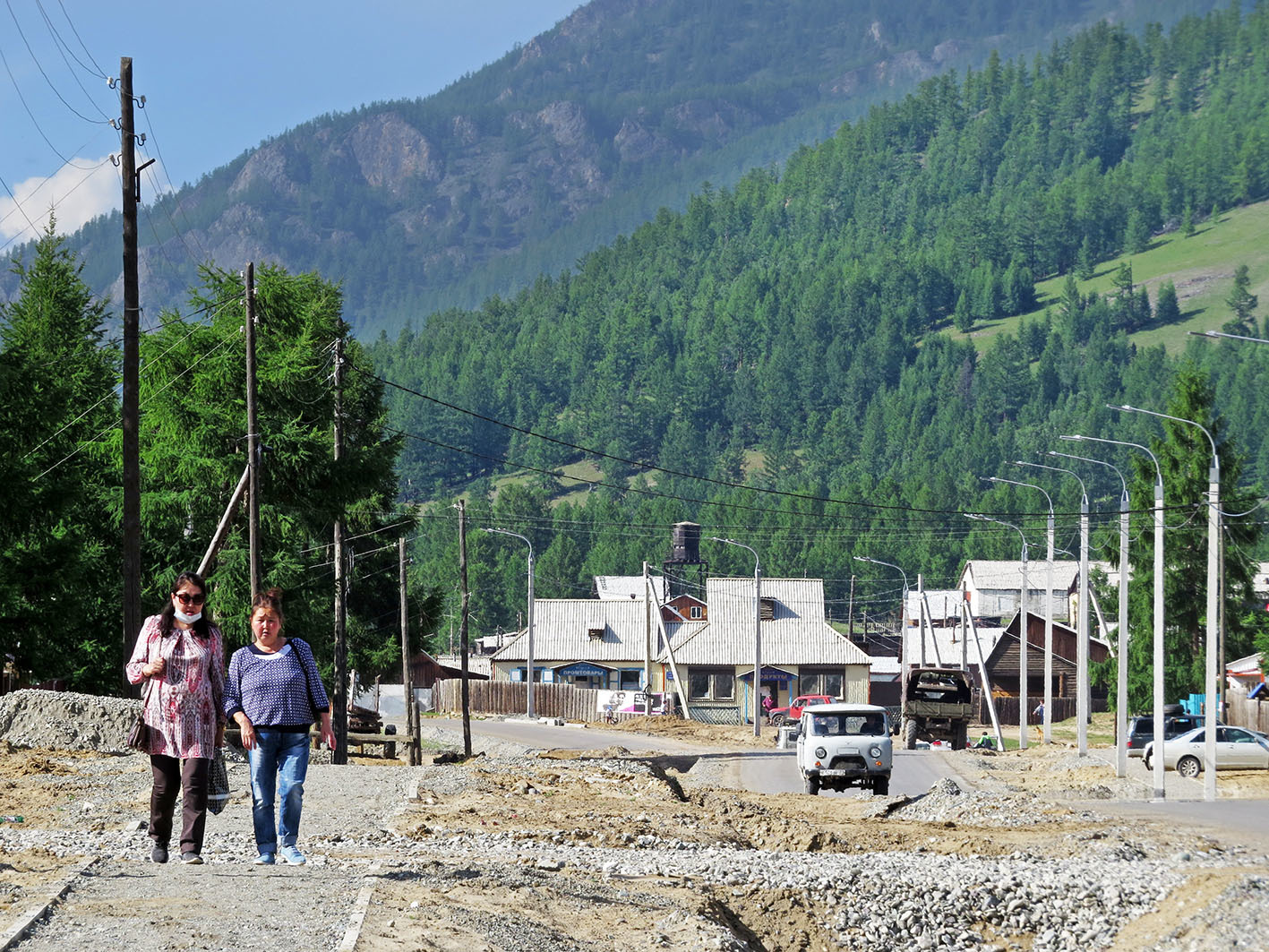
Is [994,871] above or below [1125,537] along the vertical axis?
below

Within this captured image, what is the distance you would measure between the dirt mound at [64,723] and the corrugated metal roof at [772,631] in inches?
2571

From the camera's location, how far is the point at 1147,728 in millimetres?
47406

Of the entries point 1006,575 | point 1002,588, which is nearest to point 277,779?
point 1002,588

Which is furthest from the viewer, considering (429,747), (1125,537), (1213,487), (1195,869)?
(429,747)

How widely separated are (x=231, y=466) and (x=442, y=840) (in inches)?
841

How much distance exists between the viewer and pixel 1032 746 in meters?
57.6

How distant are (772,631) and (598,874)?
76.7 meters

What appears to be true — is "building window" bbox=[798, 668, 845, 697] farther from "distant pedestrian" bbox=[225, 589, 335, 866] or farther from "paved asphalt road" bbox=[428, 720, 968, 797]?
"distant pedestrian" bbox=[225, 589, 335, 866]

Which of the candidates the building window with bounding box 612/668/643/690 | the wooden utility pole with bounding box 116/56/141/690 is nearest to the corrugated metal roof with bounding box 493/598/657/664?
the building window with bounding box 612/668/643/690

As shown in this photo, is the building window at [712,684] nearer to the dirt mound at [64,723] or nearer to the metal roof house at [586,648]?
the metal roof house at [586,648]

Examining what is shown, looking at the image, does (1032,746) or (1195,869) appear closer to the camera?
(1195,869)

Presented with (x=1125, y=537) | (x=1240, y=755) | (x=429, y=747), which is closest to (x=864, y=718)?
(x=1125, y=537)

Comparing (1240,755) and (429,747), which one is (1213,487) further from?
(429,747)

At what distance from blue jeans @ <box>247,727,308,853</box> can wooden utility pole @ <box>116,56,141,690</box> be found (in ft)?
42.8
